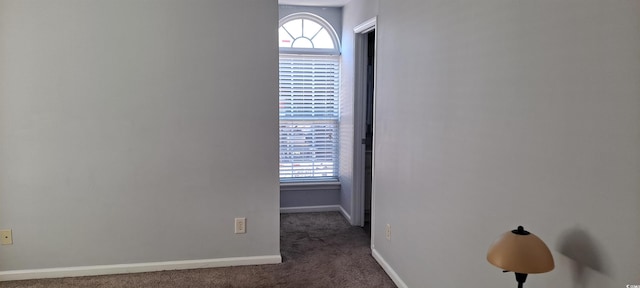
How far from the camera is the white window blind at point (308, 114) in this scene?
199 inches

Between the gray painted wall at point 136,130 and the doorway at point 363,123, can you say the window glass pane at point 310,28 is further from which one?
the gray painted wall at point 136,130

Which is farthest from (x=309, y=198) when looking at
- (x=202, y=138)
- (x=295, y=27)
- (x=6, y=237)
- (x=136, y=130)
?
(x=6, y=237)

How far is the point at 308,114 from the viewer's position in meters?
5.13

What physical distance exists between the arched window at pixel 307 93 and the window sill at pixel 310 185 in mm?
72

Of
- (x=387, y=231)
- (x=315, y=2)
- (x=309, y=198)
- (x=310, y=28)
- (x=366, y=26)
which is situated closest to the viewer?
(x=387, y=231)

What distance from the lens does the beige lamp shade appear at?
4.56 ft

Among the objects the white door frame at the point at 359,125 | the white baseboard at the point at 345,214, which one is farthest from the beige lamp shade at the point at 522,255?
the white baseboard at the point at 345,214

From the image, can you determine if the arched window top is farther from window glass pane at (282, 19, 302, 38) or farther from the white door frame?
the white door frame

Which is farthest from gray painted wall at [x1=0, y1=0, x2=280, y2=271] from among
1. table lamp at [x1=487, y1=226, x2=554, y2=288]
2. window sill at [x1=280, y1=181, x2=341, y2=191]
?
table lamp at [x1=487, y1=226, x2=554, y2=288]

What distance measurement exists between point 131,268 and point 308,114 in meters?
2.54

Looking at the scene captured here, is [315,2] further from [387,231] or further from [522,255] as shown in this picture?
[522,255]

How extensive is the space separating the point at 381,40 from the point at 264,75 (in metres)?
0.98

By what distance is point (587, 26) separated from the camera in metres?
1.42

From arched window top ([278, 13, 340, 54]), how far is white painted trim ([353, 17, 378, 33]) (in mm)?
725
